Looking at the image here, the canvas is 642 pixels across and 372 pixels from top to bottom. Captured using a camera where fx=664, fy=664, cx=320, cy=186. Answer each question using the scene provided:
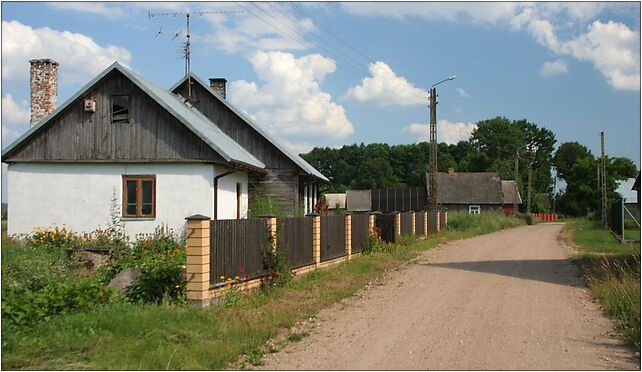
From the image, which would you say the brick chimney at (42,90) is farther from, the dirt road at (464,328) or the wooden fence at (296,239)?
the dirt road at (464,328)

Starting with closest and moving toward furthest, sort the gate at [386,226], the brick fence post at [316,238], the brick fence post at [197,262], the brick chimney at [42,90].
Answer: the brick fence post at [197,262]
the brick fence post at [316,238]
the brick chimney at [42,90]
the gate at [386,226]

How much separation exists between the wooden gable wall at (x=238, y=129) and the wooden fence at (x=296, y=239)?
8872 millimetres

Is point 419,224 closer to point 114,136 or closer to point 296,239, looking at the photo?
point 114,136

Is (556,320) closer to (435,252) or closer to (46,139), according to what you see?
(435,252)

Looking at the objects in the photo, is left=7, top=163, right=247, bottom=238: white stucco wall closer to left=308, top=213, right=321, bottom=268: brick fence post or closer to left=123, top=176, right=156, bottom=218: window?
left=123, top=176, right=156, bottom=218: window

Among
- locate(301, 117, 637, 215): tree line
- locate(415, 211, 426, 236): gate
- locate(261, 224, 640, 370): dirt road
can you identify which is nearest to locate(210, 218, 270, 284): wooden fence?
locate(261, 224, 640, 370): dirt road

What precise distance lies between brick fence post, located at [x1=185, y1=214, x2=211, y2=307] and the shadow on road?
805cm

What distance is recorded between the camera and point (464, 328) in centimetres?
919

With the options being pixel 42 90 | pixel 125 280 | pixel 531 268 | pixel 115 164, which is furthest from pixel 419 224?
pixel 125 280

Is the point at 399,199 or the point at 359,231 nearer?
the point at 359,231

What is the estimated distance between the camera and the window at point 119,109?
761 inches

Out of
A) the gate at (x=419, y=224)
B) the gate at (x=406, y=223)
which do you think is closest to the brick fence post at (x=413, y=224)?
the gate at (x=419, y=224)

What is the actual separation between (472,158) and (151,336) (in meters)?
98.4

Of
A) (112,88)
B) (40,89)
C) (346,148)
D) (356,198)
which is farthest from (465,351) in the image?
(346,148)
